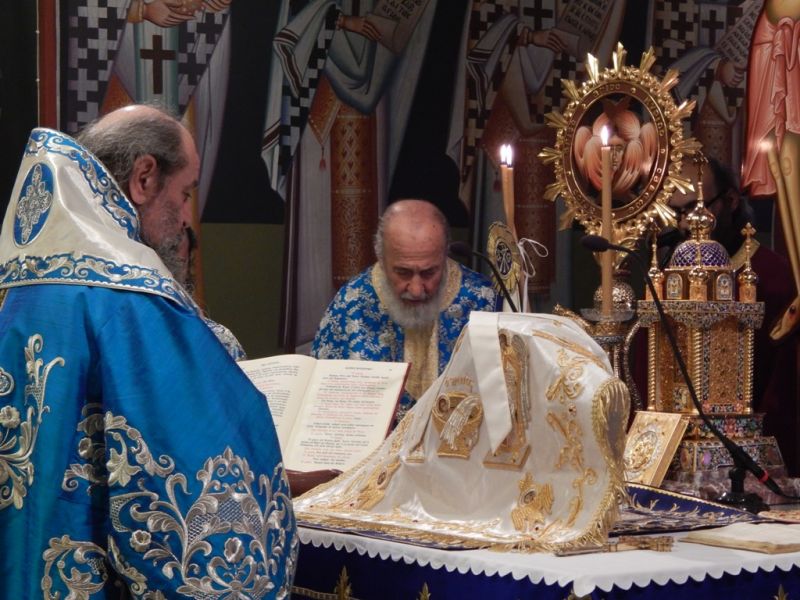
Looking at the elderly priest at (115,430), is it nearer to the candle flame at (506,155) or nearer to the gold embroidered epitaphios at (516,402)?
the gold embroidered epitaphios at (516,402)

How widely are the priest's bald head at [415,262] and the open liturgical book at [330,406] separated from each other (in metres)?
1.65

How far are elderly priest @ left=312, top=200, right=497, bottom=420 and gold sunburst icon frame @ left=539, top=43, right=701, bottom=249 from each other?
1644 millimetres

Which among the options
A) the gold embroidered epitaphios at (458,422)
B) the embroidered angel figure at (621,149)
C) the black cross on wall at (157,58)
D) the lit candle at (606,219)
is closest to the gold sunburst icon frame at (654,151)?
the embroidered angel figure at (621,149)

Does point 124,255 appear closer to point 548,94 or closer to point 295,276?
point 295,276

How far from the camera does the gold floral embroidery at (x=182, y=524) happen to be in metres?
1.98

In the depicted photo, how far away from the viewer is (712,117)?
755 centimetres

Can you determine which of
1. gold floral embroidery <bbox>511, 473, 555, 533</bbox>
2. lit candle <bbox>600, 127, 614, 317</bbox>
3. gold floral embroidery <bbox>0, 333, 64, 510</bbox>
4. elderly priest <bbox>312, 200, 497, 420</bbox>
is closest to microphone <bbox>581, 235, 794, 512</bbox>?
lit candle <bbox>600, 127, 614, 317</bbox>

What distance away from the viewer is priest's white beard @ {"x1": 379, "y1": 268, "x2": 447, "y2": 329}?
203 inches

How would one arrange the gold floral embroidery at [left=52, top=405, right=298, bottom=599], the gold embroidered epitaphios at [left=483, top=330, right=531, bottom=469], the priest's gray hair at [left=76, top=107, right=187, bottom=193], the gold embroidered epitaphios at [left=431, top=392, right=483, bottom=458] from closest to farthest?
the gold floral embroidery at [left=52, top=405, right=298, bottom=599] → the priest's gray hair at [left=76, top=107, right=187, bottom=193] → the gold embroidered epitaphios at [left=483, top=330, right=531, bottom=469] → the gold embroidered epitaphios at [left=431, top=392, right=483, bottom=458]

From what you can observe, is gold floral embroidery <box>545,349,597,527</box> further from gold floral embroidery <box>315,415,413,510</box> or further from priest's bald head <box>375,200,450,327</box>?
priest's bald head <box>375,200,450,327</box>

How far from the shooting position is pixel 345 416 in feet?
11.0

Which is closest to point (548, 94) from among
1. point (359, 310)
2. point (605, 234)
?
point (359, 310)

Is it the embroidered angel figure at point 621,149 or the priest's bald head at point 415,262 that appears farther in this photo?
the priest's bald head at point 415,262

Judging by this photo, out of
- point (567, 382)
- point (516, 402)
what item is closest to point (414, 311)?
point (516, 402)
